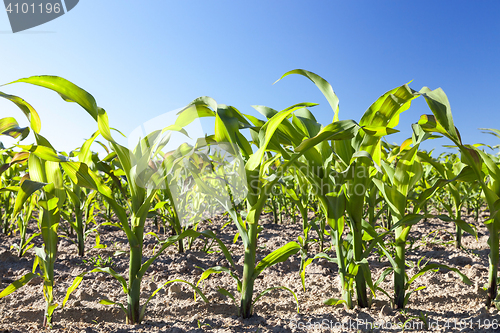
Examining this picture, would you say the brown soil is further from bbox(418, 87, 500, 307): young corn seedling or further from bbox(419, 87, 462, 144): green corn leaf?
bbox(419, 87, 462, 144): green corn leaf

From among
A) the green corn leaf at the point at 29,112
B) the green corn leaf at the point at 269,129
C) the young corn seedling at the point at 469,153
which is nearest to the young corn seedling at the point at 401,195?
the young corn seedling at the point at 469,153

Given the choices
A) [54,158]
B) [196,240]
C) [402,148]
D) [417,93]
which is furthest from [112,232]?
[417,93]

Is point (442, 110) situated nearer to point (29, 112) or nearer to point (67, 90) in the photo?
point (67, 90)

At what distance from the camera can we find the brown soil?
115 centimetres

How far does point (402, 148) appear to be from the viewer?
1.39 meters

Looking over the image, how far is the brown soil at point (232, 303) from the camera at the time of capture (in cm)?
115

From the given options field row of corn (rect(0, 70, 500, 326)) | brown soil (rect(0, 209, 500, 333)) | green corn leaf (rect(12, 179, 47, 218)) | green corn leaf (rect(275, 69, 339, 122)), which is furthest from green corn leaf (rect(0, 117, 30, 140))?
green corn leaf (rect(275, 69, 339, 122))

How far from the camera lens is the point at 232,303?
1428 mm

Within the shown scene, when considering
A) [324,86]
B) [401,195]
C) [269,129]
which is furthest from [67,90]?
[401,195]

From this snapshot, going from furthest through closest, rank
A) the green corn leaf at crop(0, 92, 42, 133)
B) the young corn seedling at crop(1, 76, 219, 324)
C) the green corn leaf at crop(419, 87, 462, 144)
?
the green corn leaf at crop(0, 92, 42, 133) < the young corn seedling at crop(1, 76, 219, 324) < the green corn leaf at crop(419, 87, 462, 144)

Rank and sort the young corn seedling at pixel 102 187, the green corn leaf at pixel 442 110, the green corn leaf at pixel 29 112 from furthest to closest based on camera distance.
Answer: the green corn leaf at pixel 29 112
the young corn seedling at pixel 102 187
the green corn leaf at pixel 442 110

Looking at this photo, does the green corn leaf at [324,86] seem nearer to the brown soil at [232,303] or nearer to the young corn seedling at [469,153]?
the young corn seedling at [469,153]

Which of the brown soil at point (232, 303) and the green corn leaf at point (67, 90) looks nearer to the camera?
the green corn leaf at point (67, 90)

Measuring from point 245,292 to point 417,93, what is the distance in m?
0.96
